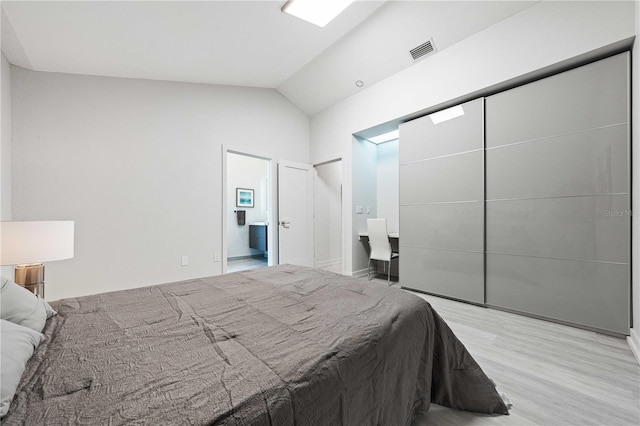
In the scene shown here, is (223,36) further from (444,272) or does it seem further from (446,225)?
(444,272)

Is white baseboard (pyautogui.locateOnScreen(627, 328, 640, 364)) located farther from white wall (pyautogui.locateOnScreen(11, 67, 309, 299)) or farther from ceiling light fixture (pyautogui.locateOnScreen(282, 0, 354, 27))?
white wall (pyautogui.locateOnScreen(11, 67, 309, 299))

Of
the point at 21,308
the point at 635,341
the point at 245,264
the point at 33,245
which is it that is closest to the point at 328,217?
the point at 245,264

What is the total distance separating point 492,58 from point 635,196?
1773 mm

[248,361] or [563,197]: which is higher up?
[563,197]

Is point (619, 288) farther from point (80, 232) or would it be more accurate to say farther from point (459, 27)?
point (80, 232)

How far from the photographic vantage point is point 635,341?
1.96m

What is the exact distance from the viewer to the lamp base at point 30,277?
1.61 metres

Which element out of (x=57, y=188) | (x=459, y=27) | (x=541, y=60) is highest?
(x=459, y=27)

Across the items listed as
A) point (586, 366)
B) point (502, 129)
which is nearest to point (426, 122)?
point (502, 129)

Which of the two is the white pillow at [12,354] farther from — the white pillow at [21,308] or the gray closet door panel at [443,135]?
the gray closet door panel at [443,135]

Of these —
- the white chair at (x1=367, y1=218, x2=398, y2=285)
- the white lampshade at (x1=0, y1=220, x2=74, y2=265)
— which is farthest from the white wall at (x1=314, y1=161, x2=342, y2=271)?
the white lampshade at (x1=0, y1=220, x2=74, y2=265)

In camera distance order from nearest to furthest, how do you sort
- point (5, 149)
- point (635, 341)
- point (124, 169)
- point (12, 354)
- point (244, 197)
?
1. point (12, 354)
2. point (635, 341)
3. point (5, 149)
4. point (124, 169)
5. point (244, 197)

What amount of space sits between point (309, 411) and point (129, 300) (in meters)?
1.23

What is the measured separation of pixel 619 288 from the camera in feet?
7.06
